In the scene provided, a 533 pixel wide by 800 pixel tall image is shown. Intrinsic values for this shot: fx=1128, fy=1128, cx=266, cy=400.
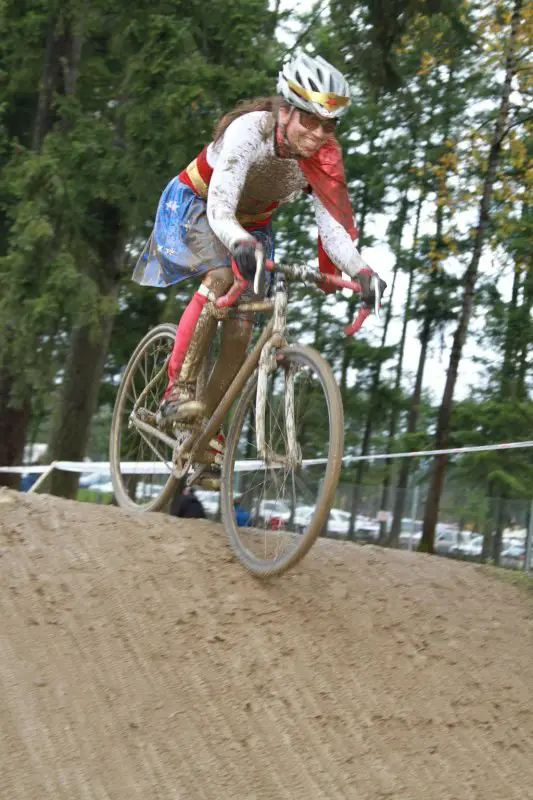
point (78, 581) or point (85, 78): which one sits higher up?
point (85, 78)

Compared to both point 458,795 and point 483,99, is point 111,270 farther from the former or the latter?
point 458,795

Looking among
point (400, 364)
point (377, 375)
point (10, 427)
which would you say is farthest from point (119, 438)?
point (400, 364)

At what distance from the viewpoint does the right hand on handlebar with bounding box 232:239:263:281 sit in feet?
15.2

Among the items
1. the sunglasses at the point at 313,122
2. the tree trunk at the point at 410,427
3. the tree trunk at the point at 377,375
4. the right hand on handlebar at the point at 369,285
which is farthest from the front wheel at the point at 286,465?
the tree trunk at the point at 377,375

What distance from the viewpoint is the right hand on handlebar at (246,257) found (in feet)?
15.2

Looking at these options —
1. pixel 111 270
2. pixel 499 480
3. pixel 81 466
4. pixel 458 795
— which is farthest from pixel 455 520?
pixel 458 795

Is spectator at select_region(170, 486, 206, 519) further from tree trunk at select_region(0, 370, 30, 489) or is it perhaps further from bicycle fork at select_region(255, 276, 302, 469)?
tree trunk at select_region(0, 370, 30, 489)

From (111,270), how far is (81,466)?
534 centimetres

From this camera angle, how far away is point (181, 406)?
5.50 metres

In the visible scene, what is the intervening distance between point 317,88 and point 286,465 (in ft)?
5.18

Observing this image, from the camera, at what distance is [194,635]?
442cm

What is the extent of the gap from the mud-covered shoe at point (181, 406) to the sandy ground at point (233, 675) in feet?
1.76

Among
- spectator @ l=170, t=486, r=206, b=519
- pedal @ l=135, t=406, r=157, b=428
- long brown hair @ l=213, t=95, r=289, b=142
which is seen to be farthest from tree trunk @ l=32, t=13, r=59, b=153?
long brown hair @ l=213, t=95, r=289, b=142

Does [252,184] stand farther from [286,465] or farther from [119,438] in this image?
[119,438]
